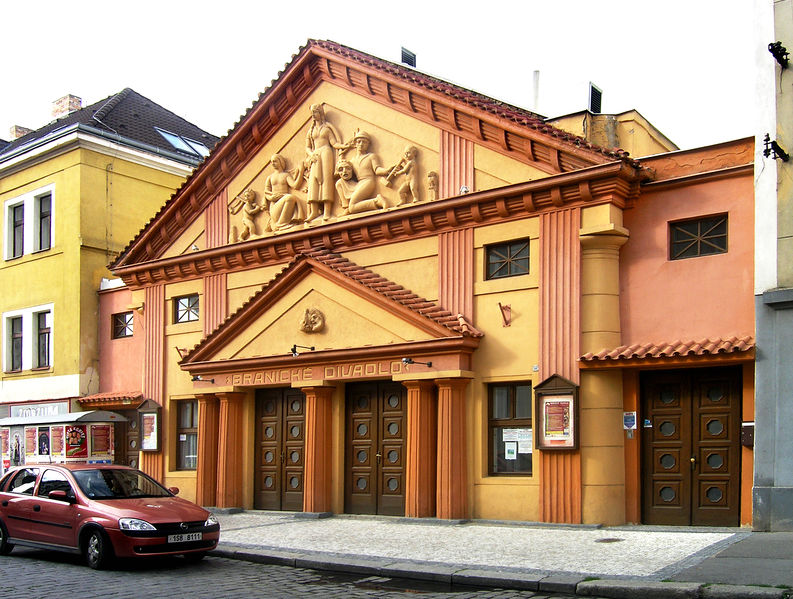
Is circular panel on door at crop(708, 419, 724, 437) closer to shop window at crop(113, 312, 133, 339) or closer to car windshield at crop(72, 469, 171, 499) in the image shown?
car windshield at crop(72, 469, 171, 499)

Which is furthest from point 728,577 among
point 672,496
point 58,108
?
point 58,108

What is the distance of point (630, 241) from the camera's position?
55.8 feet

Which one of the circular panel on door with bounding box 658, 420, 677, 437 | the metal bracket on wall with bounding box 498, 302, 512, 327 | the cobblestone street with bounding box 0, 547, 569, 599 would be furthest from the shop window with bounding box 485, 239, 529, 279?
the cobblestone street with bounding box 0, 547, 569, 599

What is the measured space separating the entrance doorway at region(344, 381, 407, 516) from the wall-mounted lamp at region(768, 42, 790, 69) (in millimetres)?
9373

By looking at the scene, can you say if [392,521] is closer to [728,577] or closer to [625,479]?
[625,479]

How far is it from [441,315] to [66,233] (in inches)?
539

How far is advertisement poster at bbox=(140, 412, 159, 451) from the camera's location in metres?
24.0

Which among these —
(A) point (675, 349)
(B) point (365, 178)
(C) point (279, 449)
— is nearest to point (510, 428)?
(A) point (675, 349)

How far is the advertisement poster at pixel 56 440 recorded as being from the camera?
80.7 ft

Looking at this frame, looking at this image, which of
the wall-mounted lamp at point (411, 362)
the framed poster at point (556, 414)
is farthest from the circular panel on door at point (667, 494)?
the wall-mounted lamp at point (411, 362)

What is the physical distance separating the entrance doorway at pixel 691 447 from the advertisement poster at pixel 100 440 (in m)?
14.9

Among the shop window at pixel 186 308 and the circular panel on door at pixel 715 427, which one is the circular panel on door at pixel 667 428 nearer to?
the circular panel on door at pixel 715 427

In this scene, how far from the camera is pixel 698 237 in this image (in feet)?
53.3

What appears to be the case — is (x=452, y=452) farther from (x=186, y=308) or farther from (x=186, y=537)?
(x=186, y=308)
